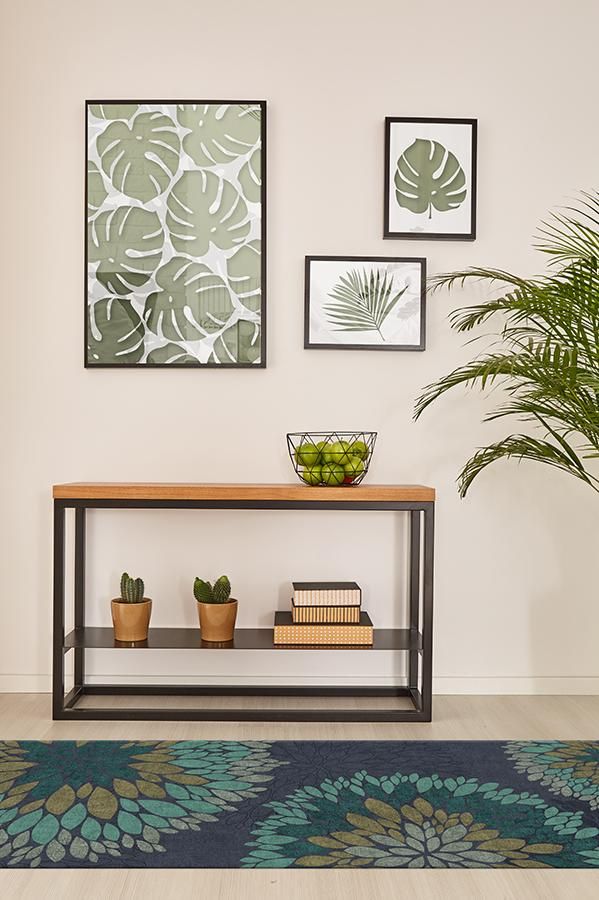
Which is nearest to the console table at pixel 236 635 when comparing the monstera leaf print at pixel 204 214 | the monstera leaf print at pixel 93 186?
the monstera leaf print at pixel 204 214

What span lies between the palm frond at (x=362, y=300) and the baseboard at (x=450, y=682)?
126 centimetres

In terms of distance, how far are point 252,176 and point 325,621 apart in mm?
1569

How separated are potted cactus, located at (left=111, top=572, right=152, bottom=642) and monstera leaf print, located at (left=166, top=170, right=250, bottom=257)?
3.88ft

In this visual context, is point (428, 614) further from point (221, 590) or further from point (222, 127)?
point (222, 127)

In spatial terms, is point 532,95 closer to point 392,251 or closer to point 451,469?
point 392,251

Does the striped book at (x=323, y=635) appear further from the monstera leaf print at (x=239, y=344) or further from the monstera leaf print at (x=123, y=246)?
the monstera leaf print at (x=123, y=246)

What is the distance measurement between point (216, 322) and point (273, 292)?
0.76 ft

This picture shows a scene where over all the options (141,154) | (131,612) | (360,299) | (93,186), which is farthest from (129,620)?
(141,154)

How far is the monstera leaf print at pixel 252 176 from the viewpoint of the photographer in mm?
3021

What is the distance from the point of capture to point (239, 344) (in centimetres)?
304

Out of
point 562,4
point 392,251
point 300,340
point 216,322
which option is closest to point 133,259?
point 216,322

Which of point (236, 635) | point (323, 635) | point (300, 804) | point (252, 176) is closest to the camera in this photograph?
point (300, 804)

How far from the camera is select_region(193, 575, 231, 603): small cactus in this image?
2842 millimetres

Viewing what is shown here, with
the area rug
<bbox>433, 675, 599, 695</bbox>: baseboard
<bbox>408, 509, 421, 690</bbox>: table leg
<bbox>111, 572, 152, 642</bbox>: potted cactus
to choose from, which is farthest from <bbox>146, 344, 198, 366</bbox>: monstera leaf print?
<bbox>433, 675, 599, 695</bbox>: baseboard
